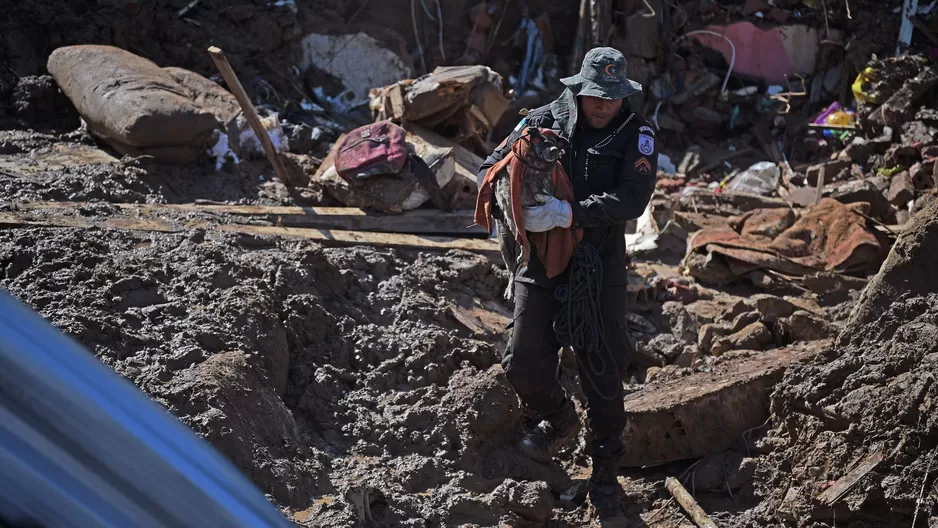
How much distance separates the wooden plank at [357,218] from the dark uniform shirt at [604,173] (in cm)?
219

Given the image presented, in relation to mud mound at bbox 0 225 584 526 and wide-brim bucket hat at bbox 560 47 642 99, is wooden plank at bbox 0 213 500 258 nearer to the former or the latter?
mud mound at bbox 0 225 584 526

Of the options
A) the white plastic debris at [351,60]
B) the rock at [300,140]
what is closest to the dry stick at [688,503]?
the rock at [300,140]

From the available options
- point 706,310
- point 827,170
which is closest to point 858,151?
point 827,170

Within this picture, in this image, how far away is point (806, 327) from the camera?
5734 millimetres

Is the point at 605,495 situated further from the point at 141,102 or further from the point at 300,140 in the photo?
the point at 300,140

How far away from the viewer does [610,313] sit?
419 cm

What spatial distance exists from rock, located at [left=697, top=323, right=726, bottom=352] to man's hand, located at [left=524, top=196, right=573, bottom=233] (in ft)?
8.13

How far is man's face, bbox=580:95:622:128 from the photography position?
4.09 metres

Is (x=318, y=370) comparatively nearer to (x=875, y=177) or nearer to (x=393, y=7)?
(x=875, y=177)

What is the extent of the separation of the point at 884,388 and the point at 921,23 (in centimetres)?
925

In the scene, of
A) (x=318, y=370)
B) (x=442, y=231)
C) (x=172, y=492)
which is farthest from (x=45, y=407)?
(x=442, y=231)

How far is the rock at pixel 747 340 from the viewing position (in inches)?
Result: 229

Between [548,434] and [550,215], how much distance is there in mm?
1360

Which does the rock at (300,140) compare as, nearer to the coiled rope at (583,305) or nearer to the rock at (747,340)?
the rock at (747,340)
